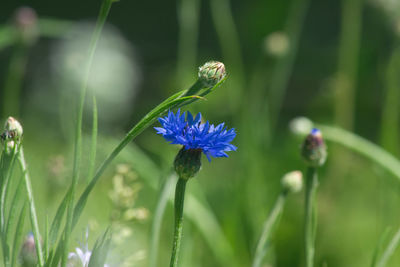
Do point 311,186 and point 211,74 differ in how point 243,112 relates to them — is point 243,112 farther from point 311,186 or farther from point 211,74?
point 211,74

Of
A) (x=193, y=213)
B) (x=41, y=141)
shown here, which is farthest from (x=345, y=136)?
(x=41, y=141)

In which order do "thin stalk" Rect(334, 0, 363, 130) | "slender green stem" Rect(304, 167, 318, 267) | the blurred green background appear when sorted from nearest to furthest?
"slender green stem" Rect(304, 167, 318, 267) → the blurred green background → "thin stalk" Rect(334, 0, 363, 130)

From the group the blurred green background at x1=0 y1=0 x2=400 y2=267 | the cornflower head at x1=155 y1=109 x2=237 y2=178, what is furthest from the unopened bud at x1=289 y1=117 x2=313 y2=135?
the cornflower head at x1=155 y1=109 x2=237 y2=178

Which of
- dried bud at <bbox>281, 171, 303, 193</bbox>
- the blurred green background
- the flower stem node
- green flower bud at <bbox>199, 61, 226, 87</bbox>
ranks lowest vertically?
green flower bud at <bbox>199, 61, 226, 87</bbox>

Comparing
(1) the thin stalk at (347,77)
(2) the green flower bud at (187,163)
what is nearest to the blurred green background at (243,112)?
(1) the thin stalk at (347,77)

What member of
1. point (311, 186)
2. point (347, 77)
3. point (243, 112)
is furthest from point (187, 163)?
point (347, 77)

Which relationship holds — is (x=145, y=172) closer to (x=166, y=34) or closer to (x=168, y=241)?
(x=168, y=241)

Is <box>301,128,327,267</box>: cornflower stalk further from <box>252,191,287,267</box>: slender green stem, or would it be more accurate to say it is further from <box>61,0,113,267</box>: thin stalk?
<box>61,0,113,267</box>: thin stalk
